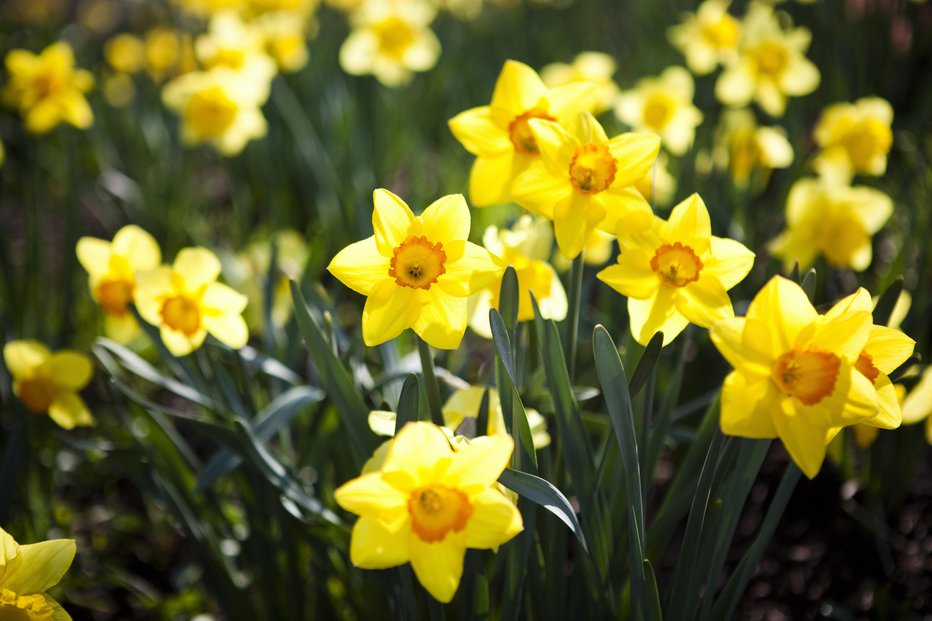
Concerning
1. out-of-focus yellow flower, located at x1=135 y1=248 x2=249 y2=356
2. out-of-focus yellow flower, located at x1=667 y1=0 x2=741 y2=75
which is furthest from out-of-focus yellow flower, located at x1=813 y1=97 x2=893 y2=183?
out-of-focus yellow flower, located at x1=135 y1=248 x2=249 y2=356

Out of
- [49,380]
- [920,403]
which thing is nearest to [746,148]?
[920,403]

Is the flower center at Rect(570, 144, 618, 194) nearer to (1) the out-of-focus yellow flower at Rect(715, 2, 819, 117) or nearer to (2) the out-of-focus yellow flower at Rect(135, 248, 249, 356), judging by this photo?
(2) the out-of-focus yellow flower at Rect(135, 248, 249, 356)

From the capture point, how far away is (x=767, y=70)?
7.91ft

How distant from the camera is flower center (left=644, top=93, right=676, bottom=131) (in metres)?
2.29

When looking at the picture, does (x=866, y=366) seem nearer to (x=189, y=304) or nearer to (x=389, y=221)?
(x=389, y=221)

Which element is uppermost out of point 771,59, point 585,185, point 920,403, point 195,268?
point 585,185

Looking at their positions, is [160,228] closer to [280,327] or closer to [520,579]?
[280,327]

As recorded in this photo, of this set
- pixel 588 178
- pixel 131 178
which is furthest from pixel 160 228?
Result: pixel 588 178

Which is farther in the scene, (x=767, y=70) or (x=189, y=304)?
A: (x=767, y=70)

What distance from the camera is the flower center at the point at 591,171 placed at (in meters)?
1.03

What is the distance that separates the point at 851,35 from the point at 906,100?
1.54ft

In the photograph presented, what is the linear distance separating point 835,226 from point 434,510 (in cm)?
132

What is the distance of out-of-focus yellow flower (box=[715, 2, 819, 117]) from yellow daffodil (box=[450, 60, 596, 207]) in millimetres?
1337

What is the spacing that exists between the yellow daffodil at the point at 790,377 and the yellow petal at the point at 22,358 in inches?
55.0
